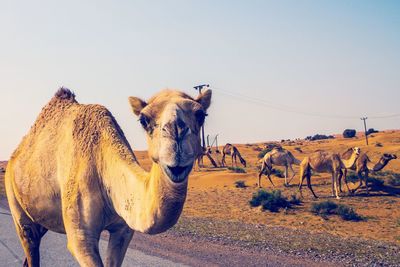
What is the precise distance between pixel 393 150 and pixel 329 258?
3577 cm

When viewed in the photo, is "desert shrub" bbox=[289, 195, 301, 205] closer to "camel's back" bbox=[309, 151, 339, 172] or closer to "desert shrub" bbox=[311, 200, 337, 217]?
"desert shrub" bbox=[311, 200, 337, 217]

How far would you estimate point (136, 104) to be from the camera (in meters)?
3.91

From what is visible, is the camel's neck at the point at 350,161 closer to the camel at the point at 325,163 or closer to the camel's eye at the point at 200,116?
the camel at the point at 325,163

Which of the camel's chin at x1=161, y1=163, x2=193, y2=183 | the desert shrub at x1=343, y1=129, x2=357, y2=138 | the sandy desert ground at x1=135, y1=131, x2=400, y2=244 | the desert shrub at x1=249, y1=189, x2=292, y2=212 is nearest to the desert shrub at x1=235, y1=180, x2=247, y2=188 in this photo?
the sandy desert ground at x1=135, y1=131, x2=400, y2=244

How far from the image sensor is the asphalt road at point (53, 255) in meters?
8.70

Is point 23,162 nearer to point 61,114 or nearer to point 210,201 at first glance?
point 61,114

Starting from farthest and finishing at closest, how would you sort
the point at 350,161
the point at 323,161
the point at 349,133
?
the point at 349,133 → the point at 350,161 → the point at 323,161

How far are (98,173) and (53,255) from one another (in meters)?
5.38

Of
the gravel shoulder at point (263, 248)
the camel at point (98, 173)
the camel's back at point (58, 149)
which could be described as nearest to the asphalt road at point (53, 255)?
the gravel shoulder at point (263, 248)

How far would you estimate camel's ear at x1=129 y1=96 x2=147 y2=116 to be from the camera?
3.91 m

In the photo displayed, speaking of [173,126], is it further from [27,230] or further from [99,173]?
[27,230]

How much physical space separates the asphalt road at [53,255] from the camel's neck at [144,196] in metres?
4.72

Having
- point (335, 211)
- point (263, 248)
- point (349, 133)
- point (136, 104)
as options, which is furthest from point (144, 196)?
point (349, 133)

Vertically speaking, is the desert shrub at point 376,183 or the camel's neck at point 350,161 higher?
the camel's neck at point 350,161
